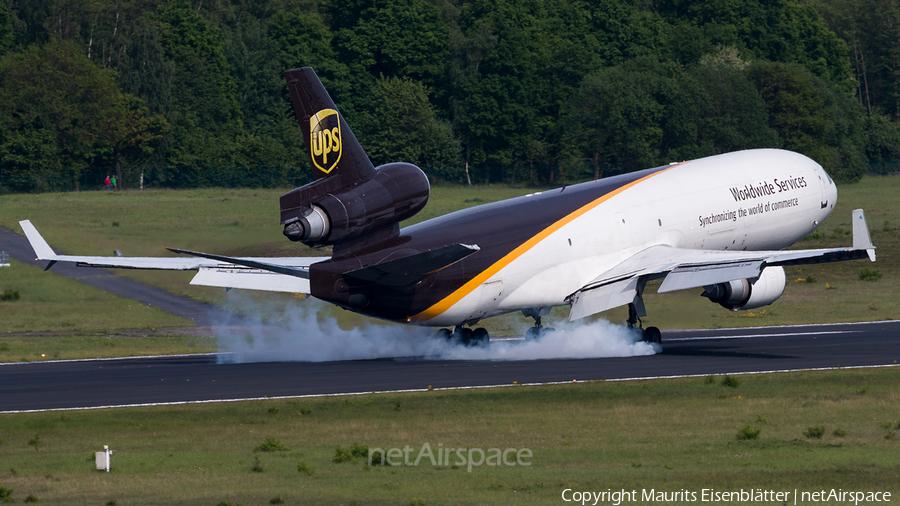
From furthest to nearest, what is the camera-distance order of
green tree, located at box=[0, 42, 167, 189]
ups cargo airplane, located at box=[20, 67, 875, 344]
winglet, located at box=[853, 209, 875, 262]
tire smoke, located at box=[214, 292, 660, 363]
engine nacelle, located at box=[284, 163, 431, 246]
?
green tree, located at box=[0, 42, 167, 189] < tire smoke, located at box=[214, 292, 660, 363] < winglet, located at box=[853, 209, 875, 262] < ups cargo airplane, located at box=[20, 67, 875, 344] < engine nacelle, located at box=[284, 163, 431, 246]

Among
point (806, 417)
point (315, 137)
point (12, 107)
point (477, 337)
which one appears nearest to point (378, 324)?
point (477, 337)

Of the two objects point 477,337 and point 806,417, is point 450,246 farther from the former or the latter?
point 806,417

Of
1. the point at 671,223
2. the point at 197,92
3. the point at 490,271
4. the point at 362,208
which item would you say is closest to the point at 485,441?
the point at 362,208

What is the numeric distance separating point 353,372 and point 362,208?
6.40m

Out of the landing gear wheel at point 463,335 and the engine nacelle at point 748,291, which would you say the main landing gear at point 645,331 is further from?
the landing gear wheel at point 463,335

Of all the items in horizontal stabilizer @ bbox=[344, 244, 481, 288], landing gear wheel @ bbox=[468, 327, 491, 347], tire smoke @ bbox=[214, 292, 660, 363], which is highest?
horizontal stabilizer @ bbox=[344, 244, 481, 288]

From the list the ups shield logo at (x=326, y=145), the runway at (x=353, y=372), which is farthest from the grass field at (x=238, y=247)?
the ups shield logo at (x=326, y=145)

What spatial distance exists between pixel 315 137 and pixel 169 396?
8477mm

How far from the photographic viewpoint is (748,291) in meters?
42.8

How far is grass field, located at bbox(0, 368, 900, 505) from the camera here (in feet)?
68.2

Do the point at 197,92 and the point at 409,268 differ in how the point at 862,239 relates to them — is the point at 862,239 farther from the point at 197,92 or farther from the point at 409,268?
the point at 197,92

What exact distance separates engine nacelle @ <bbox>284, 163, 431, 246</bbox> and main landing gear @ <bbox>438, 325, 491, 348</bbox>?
8409 mm

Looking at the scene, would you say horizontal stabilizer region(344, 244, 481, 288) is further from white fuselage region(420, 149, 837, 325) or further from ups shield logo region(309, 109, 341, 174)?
ups shield logo region(309, 109, 341, 174)

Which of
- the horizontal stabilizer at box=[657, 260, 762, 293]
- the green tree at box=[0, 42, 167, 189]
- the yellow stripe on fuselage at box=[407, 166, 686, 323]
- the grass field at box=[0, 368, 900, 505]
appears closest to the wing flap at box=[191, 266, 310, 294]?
the yellow stripe on fuselage at box=[407, 166, 686, 323]
